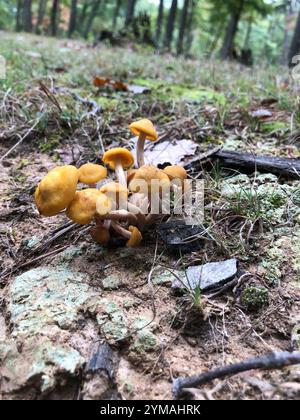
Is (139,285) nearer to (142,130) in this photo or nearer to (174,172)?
(174,172)

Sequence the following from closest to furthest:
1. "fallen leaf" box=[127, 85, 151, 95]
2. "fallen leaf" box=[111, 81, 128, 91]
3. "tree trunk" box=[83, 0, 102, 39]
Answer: "fallen leaf" box=[127, 85, 151, 95] → "fallen leaf" box=[111, 81, 128, 91] → "tree trunk" box=[83, 0, 102, 39]

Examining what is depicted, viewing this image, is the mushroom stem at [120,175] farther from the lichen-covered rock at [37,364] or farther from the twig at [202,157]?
the lichen-covered rock at [37,364]

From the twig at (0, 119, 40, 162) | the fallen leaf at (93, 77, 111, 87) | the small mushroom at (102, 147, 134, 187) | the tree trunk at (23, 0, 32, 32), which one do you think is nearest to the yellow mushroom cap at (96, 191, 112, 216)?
the small mushroom at (102, 147, 134, 187)

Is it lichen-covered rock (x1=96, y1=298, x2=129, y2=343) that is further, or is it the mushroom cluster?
the mushroom cluster

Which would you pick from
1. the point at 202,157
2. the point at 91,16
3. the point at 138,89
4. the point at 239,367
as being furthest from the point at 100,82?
the point at 91,16

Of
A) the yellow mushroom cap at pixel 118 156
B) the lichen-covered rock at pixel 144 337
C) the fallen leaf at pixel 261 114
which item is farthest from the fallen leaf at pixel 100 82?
the lichen-covered rock at pixel 144 337

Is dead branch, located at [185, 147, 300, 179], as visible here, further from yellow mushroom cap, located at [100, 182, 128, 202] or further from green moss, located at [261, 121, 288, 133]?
yellow mushroom cap, located at [100, 182, 128, 202]

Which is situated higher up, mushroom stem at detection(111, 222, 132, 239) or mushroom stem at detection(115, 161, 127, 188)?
mushroom stem at detection(115, 161, 127, 188)

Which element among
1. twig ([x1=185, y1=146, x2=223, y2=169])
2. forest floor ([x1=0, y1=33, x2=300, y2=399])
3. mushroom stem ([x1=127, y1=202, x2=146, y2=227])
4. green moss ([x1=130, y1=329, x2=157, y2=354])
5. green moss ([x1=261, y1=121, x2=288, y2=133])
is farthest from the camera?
green moss ([x1=261, y1=121, x2=288, y2=133])
